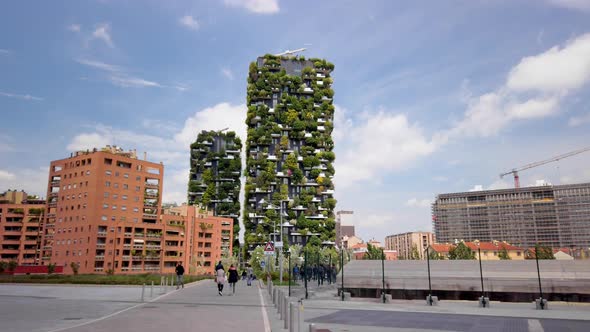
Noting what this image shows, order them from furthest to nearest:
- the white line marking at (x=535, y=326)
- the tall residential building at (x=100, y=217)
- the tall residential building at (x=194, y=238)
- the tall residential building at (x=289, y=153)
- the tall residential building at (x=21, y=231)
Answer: the tall residential building at (x=289, y=153) → the tall residential building at (x=21, y=231) → the tall residential building at (x=194, y=238) → the tall residential building at (x=100, y=217) → the white line marking at (x=535, y=326)

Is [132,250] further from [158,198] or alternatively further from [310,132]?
[310,132]

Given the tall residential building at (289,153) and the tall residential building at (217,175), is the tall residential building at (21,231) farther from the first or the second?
the tall residential building at (289,153)

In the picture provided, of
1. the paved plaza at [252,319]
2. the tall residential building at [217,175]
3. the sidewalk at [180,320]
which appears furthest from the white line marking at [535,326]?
the tall residential building at [217,175]

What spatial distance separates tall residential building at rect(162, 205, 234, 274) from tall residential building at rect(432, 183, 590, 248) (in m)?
122

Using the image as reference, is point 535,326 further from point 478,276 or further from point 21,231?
point 21,231

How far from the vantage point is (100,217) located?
91.1 metres

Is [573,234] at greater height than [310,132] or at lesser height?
lesser

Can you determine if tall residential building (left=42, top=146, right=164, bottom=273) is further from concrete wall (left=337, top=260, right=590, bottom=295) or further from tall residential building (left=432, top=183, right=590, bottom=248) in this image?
tall residential building (left=432, top=183, right=590, bottom=248)

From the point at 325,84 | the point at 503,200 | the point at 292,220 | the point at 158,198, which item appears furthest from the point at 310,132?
the point at 503,200

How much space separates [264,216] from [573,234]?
137209mm

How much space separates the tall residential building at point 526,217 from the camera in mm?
176875

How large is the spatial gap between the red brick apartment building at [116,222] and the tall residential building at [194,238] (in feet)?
0.74

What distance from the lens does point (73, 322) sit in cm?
1341

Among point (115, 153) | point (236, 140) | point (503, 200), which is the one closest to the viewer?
point (115, 153)
